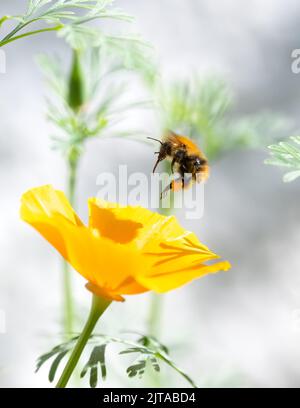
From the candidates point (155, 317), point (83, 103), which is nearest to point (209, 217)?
point (155, 317)

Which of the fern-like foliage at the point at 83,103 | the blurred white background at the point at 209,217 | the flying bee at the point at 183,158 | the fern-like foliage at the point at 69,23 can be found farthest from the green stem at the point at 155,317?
the fern-like foliage at the point at 69,23

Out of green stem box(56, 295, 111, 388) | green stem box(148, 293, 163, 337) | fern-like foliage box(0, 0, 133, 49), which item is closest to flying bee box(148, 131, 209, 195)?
fern-like foliage box(0, 0, 133, 49)

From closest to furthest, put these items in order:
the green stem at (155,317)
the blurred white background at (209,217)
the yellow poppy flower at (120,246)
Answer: the yellow poppy flower at (120,246)
the green stem at (155,317)
the blurred white background at (209,217)

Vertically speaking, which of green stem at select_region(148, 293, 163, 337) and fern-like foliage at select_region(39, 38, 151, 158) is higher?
fern-like foliage at select_region(39, 38, 151, 158)

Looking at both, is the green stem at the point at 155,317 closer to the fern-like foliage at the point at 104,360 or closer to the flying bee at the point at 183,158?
the flying bee at the point at 183,158

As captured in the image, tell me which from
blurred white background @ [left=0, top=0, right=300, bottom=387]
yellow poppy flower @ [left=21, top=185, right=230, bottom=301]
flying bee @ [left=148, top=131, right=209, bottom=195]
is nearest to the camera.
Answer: yellow poppy flower @ [left=21, top=185, right=230, bottom=301]

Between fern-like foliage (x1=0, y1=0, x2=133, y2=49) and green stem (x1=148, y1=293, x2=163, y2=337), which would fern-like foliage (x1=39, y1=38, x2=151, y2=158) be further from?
green stem (x1=148, y1=293, x2=163, y2=337)
